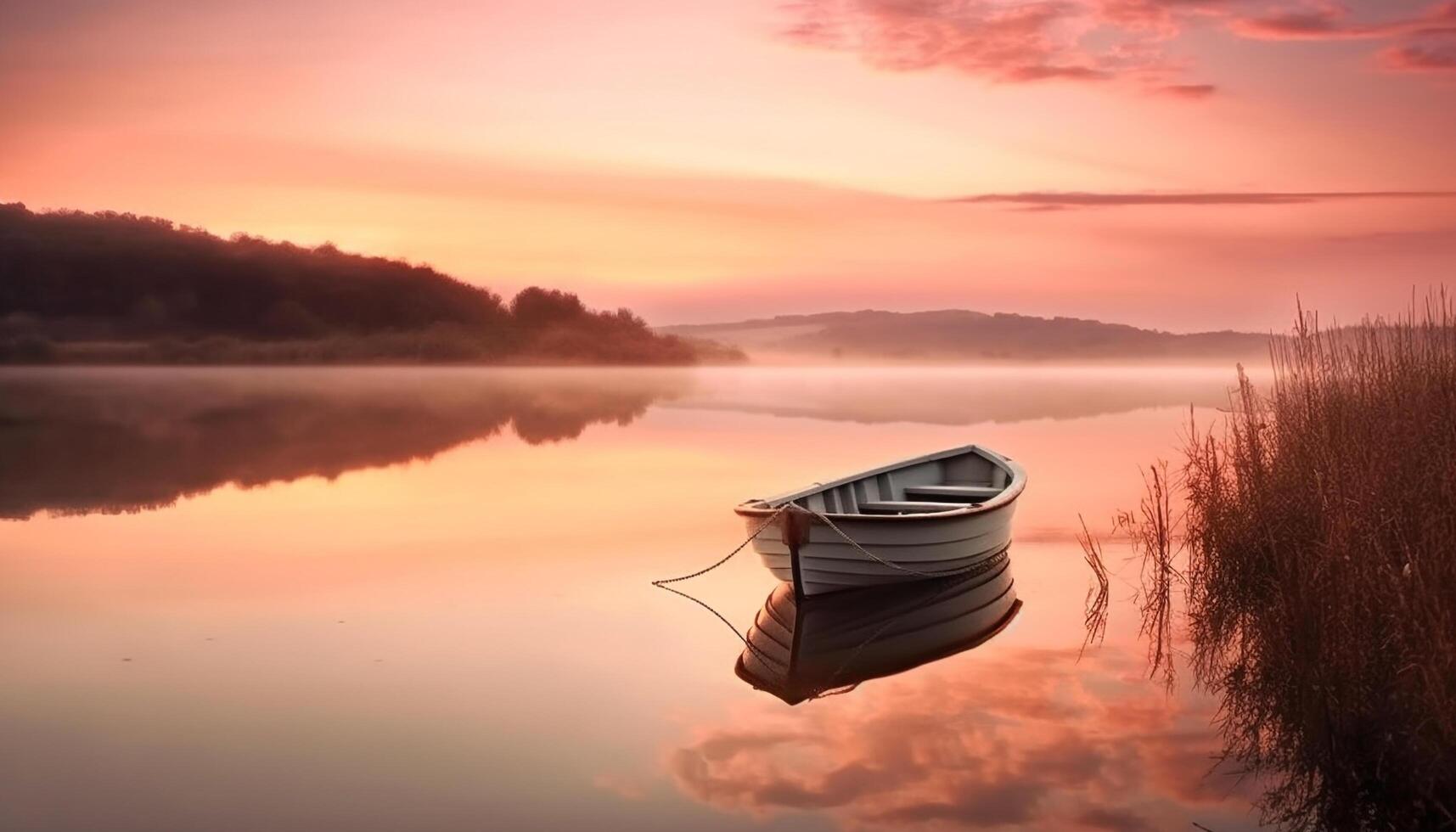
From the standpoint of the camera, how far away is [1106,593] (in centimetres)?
1239

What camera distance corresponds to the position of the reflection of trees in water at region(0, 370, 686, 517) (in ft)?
79.7

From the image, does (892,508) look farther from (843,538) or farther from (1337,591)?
(1337,591)

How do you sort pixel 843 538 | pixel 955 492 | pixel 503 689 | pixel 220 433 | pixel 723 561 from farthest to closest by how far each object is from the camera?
pixel 220 433
pixel 955 492
pixel 723 561
pixel 843 538
pixel 503 689

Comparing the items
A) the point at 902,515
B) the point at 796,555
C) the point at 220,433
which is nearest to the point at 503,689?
the point at 796,555

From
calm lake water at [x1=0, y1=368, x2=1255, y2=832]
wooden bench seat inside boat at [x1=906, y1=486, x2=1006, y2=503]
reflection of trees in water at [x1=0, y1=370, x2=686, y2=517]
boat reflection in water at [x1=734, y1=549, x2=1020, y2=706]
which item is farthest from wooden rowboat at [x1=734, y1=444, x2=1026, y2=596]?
reflection of trees in water at [x1=0, y1=370, x2=686, y2=517]

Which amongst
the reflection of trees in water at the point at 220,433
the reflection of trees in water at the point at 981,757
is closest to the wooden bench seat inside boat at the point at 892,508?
the reflection of trees in water at the point at 981,757

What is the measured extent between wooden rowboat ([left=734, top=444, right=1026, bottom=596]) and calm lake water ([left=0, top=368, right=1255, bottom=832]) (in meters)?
0.72

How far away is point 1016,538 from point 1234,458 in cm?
513

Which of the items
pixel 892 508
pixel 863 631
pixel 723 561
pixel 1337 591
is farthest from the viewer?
pixel 892 508

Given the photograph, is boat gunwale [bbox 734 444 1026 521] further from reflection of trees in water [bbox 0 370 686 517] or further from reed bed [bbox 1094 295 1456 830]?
reflection of trees in water [bbox 0 370 686 517]

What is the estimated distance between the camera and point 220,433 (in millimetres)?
41250

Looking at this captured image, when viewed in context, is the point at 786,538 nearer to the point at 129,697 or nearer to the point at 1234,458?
the point at 1234,458

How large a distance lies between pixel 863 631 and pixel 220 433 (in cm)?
3529

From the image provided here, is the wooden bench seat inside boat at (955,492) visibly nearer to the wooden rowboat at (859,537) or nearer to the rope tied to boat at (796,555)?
the wooden rowboat at (859,537)
